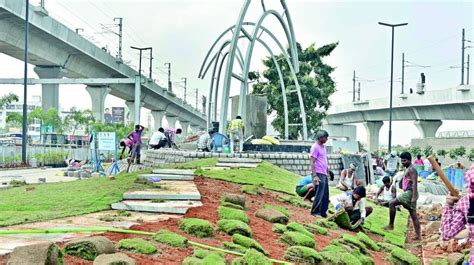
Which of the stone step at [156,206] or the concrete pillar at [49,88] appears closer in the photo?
the stone step at [156,206]

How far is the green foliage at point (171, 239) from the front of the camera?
21.1ft

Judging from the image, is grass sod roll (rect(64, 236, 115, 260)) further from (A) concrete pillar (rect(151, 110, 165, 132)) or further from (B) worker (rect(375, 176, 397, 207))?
(A) concrete pillar (rect(151, 110, 165, 132))

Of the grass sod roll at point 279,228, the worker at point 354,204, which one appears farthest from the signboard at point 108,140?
the grass sod roll at point 279,228

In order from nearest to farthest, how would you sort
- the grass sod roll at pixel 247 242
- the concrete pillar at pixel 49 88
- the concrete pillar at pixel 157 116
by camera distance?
the grass sod roll at pixel 247 242, the concrete pillar at pixel 49 88, the concrete pillar at pixel 157 116

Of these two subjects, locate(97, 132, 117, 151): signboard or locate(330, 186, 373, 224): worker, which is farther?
locate(97, 132, 117, 151): signboard

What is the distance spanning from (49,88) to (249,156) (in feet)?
90.4

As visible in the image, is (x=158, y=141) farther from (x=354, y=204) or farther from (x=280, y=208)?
(x=280, y=208)

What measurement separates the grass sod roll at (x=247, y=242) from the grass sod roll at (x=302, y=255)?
38cm

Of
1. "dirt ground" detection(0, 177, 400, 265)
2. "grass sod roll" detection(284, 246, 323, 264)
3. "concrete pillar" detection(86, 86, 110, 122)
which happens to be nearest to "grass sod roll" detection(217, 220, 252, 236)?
"dirt ground" detection(0, 177, 400, 265)

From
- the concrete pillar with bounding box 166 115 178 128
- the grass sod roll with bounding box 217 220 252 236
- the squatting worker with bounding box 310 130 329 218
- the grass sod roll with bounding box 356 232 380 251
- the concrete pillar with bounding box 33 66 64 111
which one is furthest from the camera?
the concrete pillar with bounding box 166 115 178 128

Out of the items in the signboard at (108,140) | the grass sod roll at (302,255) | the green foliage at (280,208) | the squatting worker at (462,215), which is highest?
the signboard at (108,140)

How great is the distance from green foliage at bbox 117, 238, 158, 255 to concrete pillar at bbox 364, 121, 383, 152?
5920cm

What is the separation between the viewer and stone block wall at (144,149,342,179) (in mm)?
18922

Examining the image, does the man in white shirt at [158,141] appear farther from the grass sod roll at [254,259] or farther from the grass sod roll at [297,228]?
the grass sod roll at [254,259]
